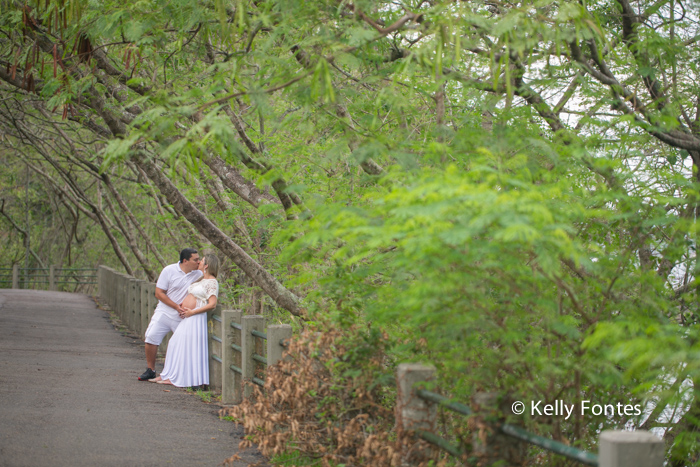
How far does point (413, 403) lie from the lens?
16.4 ft

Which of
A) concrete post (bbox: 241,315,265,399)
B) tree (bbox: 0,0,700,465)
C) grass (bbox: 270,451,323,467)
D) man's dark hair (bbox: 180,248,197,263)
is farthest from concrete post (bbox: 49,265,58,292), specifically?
grass (bbox: 270,451,323,467)

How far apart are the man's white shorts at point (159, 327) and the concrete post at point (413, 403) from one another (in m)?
6.81

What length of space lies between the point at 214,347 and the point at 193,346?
1.00ft

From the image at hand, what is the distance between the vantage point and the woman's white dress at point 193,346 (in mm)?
10523

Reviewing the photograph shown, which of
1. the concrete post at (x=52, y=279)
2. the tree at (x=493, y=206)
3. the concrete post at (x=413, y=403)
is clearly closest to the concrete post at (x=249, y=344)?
the tree at (x=493, y=206)

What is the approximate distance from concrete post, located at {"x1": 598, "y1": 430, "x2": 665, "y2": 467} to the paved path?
4.34 m

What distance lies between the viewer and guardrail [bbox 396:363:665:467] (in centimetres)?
324

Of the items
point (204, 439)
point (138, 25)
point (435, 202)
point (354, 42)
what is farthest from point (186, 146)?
point (204, 439)

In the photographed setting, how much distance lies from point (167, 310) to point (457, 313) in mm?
7590

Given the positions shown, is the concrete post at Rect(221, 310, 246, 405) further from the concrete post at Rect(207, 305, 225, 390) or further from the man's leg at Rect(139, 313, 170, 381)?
the man's leg at Rect(139, 313, 170, 381)

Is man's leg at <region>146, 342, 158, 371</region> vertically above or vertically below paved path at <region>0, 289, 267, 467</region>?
above

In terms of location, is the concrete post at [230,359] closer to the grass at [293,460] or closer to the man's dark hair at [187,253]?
the man's dark hair at [187,253]

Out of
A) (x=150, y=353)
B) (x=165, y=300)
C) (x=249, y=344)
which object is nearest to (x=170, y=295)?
(x=165, y=300)

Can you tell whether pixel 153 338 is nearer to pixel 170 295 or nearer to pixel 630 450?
pixel 170 295
